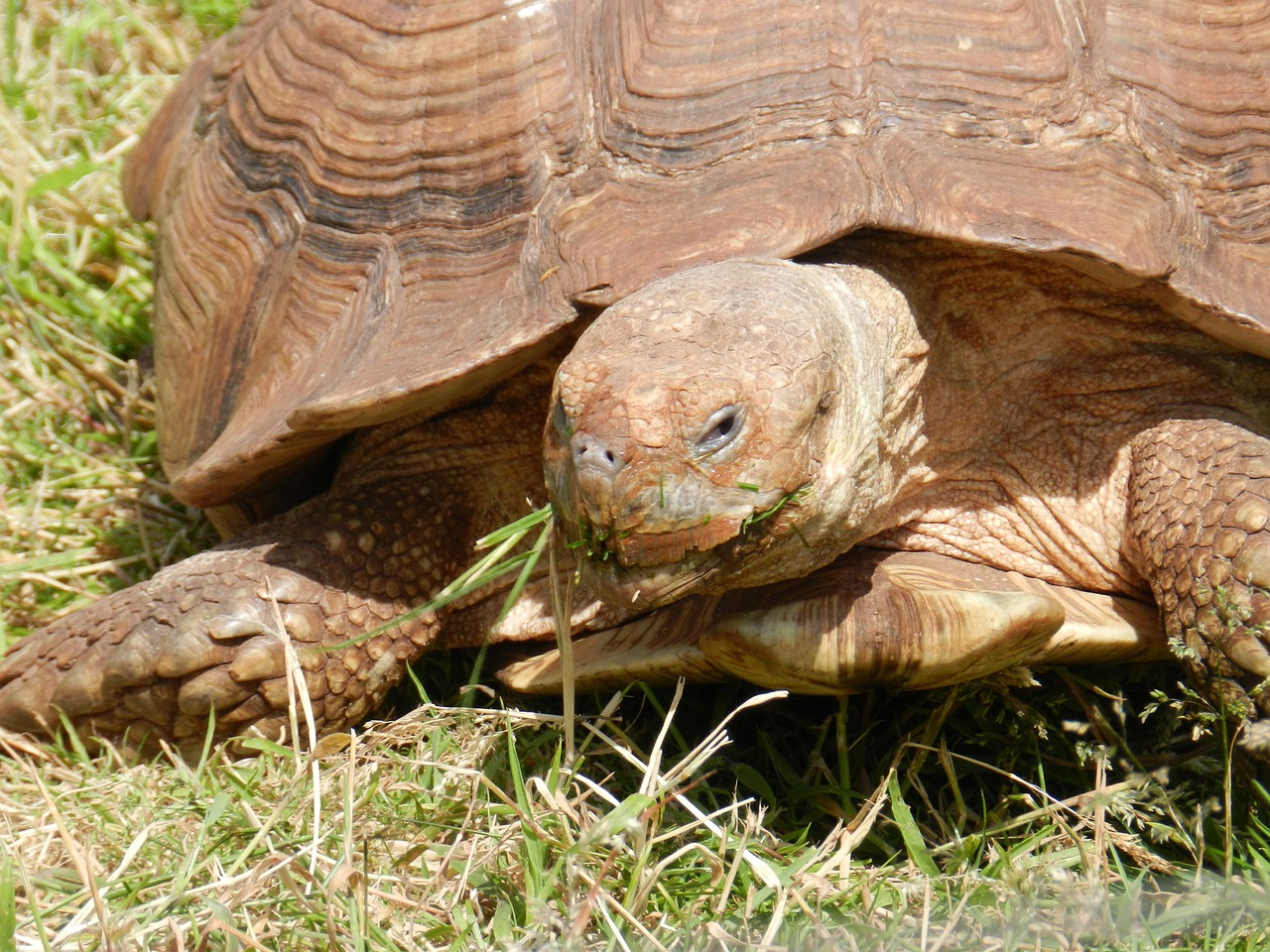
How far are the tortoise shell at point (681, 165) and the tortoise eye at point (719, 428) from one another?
0.51 meters

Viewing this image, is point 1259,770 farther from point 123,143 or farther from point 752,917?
point 123,143

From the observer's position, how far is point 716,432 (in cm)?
216

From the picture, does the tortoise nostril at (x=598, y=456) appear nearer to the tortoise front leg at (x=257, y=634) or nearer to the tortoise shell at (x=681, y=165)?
the tortoise shell at (x=681, y=165)

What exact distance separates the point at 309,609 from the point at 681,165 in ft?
4.22

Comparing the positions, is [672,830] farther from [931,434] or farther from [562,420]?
[931,434]

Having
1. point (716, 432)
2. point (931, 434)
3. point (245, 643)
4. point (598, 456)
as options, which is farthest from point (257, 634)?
point (931, 434)

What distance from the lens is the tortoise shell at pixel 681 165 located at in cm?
264

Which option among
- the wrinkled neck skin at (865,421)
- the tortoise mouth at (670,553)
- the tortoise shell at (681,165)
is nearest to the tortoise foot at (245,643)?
the tortoise shell at (681,165)

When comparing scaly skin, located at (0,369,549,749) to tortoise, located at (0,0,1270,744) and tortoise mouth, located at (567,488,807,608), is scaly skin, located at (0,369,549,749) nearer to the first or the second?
tortoise, located at (0,0,1270,744)

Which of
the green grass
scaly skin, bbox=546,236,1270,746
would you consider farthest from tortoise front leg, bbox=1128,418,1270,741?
the green grass

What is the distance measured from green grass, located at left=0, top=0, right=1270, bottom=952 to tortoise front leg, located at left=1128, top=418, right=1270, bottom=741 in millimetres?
134

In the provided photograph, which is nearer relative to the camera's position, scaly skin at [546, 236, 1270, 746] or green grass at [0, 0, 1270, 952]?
scaly skin at [546, 236, 1270, 746]

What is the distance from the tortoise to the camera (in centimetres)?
→ 253

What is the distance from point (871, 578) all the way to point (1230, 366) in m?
0.96
